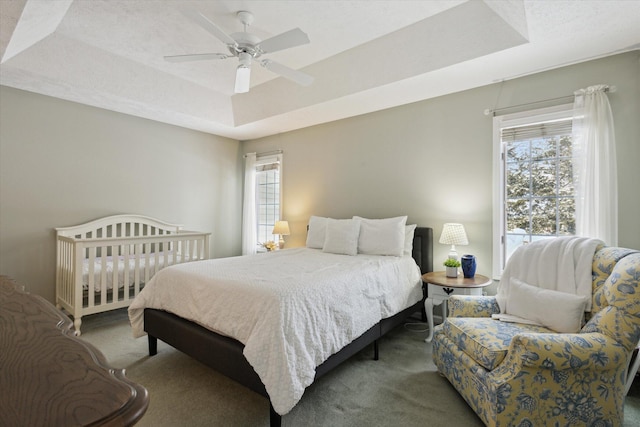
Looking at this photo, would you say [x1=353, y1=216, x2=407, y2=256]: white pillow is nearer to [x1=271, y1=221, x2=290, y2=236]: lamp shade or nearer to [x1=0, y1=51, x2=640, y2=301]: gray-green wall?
[x1=0, y1=51, x2=640, y2=301]: gray-green wall

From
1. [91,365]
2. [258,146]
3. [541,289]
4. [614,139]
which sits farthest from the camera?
[258,146]

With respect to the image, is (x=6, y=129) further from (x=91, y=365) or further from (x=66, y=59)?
(x=91, y=365)

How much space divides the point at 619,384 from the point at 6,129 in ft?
17.9

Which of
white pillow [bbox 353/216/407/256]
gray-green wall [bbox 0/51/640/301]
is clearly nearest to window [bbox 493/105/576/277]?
gray-green wall [bbox 0/51/640/301]

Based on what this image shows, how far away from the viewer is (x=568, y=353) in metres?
1.43

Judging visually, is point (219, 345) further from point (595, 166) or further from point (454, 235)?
point (595, 166)

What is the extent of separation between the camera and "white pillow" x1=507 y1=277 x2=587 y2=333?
5.83 feet

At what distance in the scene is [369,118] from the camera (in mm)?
3949

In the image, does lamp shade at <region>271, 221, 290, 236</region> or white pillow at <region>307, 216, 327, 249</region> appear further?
lamp shade at <region>271, 221, 290, 236</region>

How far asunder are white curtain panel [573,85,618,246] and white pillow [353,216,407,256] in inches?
57.8

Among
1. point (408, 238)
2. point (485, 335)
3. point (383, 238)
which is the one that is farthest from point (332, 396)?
point (408, 238)

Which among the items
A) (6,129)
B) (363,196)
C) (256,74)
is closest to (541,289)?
(363,196)

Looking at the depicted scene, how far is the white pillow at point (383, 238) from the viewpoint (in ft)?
10.3

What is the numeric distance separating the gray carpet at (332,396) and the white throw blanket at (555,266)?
2.34 feet
